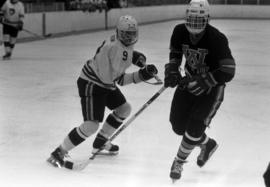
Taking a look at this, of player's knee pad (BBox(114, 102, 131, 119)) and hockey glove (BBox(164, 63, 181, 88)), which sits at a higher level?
hockey glove (BBox(164, 63, 181, 88))

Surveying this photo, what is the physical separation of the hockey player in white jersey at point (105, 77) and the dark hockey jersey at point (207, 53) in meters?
0.23

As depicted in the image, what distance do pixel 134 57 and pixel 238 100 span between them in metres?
2.31

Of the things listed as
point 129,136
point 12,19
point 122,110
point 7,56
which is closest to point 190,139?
point 122,110

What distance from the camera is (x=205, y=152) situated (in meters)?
3.21

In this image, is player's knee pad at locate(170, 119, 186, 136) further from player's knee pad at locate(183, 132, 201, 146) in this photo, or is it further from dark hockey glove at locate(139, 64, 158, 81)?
dark hockey glove at locate(139, 64, 158, 81)

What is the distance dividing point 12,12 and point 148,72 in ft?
20.4

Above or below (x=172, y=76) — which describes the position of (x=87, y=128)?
below

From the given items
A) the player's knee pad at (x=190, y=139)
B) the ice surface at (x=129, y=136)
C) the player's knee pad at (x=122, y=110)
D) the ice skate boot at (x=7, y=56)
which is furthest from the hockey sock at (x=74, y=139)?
the ice skate boot at (x=7, y=56)

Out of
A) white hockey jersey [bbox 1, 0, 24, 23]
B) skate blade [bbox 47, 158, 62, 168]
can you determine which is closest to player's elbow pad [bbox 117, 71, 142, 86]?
skate blade [bbox 47, 158, 62, 168]

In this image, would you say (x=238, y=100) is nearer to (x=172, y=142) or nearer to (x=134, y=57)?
(x=172, y=142)

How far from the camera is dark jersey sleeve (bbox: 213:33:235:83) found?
284 centimetres

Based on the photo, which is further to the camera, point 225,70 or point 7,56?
point 7,56

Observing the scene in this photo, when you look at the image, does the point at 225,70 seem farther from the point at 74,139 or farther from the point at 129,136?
the point at 129,136

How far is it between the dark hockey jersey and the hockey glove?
0.16 ft
